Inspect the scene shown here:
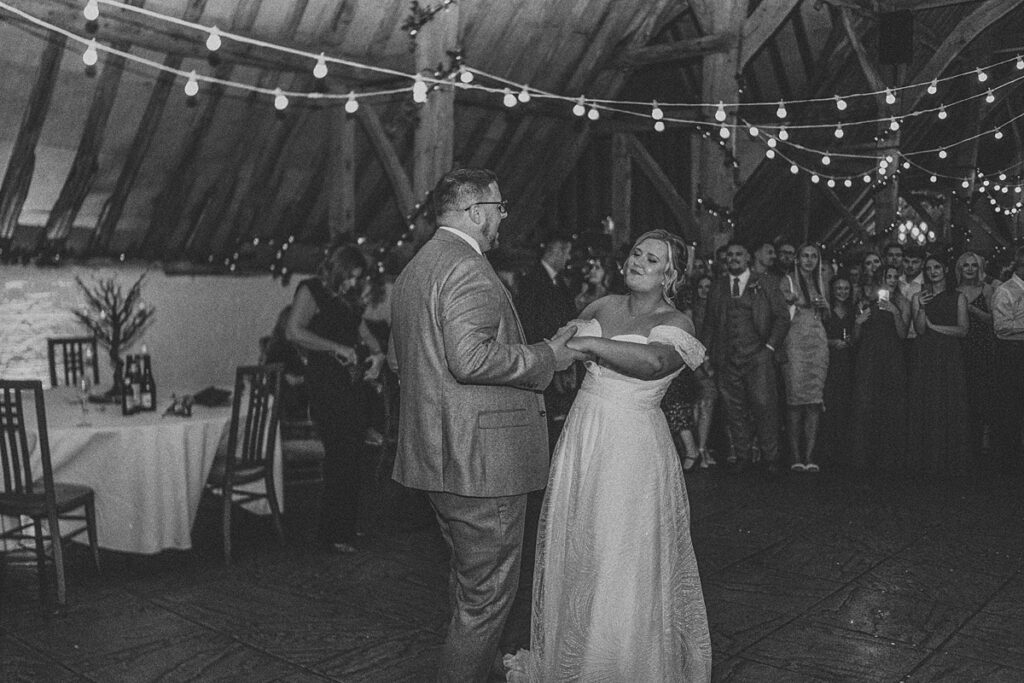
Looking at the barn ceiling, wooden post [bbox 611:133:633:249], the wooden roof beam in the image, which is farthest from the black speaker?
the wooden roof beam

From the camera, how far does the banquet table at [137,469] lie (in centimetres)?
428

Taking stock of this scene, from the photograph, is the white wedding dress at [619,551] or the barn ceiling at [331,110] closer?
the white wedding dress at [619,551]

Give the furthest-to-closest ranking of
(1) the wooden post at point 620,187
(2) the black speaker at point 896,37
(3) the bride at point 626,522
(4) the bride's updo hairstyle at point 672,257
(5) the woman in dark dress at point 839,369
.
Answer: (1) the wooden post at point 620,187
(2) the black speaker at point 896,37
(5) the woman in dark dress at point 839,369
(4) the bride's updo hairstyle at point 672,257
(3) the bride at point 626,522

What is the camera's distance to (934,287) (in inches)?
251

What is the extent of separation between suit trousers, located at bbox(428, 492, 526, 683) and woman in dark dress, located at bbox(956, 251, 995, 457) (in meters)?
Answer: 4.72

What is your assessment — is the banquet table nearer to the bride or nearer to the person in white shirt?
the bride

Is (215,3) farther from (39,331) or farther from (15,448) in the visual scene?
A: (15,448)

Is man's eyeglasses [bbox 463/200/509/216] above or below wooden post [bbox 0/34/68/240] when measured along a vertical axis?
below

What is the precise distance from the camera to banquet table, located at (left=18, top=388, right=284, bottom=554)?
4.28 m

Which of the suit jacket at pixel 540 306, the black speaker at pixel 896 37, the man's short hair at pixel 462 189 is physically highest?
the black speaker at pixel 896 37

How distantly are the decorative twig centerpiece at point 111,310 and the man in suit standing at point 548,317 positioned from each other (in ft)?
14.1

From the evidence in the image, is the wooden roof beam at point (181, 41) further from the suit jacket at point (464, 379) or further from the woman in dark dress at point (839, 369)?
the suit jacket at point (464, 379)

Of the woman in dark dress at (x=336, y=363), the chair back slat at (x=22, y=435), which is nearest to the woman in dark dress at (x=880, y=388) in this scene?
the woman in dark dress at (x=336, y=363)

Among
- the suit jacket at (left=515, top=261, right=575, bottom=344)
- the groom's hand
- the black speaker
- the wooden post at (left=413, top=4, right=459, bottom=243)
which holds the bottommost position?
the groom's hand
